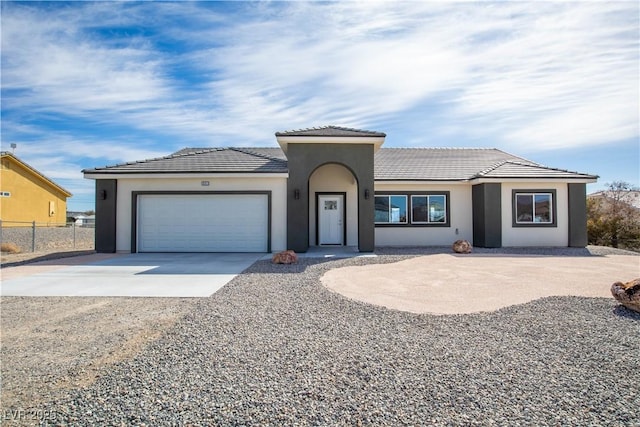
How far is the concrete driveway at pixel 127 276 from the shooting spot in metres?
6.66

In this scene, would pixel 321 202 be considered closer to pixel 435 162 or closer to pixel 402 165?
pixel 402 165

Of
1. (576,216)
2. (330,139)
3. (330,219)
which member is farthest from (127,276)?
(576,216)

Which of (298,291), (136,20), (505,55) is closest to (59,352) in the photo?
(298,291)

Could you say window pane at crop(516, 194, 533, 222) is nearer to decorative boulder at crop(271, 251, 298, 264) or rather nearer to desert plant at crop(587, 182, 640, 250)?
desert plant at crop(587, 182, 640, 250)

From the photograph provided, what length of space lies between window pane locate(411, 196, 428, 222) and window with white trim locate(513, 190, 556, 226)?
369cm

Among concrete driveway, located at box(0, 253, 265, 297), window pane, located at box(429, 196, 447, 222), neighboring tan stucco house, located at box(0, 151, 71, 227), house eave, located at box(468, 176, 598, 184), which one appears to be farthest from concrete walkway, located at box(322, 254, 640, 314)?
neighboring tan stucco house, located at box(0, 151, 71, 227)

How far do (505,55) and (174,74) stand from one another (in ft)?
32.1

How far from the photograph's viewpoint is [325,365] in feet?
11.2

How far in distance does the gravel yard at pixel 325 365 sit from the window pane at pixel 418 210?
9816 mm

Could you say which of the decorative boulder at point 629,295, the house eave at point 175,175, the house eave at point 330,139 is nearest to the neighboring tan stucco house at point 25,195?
the house eave at point 175,175

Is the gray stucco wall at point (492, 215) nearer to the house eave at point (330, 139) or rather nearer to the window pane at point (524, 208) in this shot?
the window pane at point (524, 208)

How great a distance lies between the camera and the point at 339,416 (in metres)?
2.55

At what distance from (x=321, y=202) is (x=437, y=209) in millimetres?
5124

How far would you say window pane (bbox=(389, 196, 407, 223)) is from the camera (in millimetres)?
15312
